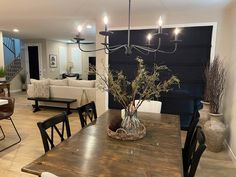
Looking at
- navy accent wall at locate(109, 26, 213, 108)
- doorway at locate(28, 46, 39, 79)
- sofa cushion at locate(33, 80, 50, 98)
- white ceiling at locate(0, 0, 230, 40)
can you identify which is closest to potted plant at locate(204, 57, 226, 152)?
navy accent wall at locate(109, 26, 213, 108)

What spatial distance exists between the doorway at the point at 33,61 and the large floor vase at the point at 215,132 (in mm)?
8276

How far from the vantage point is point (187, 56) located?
4035 millimetres

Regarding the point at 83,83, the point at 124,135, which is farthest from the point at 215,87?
the point at 83,83

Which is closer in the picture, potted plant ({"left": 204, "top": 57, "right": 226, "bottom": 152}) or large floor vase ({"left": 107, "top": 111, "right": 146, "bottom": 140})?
large floor vase ({"left": 107, "top": 111, "right": 146, "bottom": 140})

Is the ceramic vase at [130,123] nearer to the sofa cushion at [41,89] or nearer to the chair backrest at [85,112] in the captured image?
the chair backrest at [85,112]

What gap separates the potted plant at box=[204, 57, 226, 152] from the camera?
3068 mm

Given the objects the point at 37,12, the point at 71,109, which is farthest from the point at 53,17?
the point at 71,109

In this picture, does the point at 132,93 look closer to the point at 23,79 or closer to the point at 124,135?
the point at 124,135

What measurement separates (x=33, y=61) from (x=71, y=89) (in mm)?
5025

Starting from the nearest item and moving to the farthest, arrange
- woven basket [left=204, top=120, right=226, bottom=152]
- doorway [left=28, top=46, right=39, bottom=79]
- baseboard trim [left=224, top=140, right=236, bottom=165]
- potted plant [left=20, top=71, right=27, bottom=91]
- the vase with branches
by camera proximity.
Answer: baseboard trim [left=224, top=140, right=236, bottom=165]
woven basket [left=204, top=120, right=226, bottom=152]
the vase with branches
potted plant [left=20, top=71, right=27, bottom=91]
doorway [left=28, top=46, right=39, bottom=79]

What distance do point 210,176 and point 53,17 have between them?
14.7 feet

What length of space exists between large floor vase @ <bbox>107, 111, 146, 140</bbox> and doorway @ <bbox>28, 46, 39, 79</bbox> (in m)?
8.44

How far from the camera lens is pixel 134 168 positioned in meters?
1.27

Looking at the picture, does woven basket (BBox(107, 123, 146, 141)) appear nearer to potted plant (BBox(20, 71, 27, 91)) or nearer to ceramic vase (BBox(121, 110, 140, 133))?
ceramic vase (BBox(121, 110, 140, 133))
